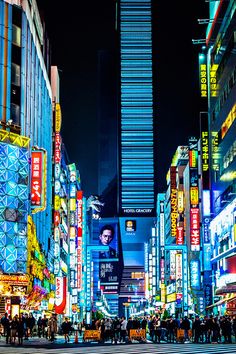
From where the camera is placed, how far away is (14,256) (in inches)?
2157

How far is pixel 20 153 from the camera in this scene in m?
55.9

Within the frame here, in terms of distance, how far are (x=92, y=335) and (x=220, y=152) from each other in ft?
93.7

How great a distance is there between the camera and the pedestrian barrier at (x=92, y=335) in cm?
4638

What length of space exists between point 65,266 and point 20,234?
149 ft

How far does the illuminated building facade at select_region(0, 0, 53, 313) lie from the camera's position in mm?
54688

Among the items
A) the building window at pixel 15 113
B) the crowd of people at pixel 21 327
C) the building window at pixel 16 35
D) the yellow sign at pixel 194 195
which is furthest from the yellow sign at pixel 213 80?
the crowd of people at pixel 21 327

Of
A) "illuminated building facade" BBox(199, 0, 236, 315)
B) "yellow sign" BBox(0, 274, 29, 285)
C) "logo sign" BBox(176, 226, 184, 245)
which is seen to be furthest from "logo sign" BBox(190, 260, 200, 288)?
"yellow sign" BBox(0, 274, 29, 285)

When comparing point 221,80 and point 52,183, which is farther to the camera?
point 52,183

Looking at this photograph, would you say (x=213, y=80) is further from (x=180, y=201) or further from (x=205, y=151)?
(x=180, y=201)

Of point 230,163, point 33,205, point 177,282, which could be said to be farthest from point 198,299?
point 33,205

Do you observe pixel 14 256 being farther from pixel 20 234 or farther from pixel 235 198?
pixel 235 198

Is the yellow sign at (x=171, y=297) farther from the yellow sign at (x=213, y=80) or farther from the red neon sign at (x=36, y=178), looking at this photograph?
the red neon sign at (x=36, y=178)

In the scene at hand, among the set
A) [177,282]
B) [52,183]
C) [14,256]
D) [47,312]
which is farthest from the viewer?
[177,282]

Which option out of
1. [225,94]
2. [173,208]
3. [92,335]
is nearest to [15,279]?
[92,335]
